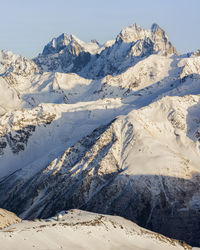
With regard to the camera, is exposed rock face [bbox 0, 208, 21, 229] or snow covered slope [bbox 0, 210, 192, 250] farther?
exposed rock face [bbox 0, 208, 21, 229]

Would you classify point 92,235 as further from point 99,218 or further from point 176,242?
point 176,242

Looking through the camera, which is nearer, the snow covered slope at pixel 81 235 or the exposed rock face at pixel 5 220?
the snow covered slope at pixel 81 235

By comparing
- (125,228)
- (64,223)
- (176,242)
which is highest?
(64,223)

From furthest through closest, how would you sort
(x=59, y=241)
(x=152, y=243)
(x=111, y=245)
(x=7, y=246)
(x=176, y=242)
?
(x=176, y=242) < (x=152, y=243) < (x=111, y=245) < (x=59, y=241) < (x=7, y=246)

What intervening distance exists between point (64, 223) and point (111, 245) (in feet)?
37.8

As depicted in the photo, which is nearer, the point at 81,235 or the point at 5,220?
the point at 81,235

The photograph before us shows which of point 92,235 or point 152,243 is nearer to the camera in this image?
point 92,235

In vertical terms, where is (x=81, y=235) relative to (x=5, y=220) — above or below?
below

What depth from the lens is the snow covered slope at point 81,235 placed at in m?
95.8

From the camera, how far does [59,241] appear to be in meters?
99.9

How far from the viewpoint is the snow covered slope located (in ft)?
314

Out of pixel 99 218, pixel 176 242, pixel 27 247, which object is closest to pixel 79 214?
pixel 99 218

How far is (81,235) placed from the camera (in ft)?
348

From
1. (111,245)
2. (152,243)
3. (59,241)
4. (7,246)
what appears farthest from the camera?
(152,243)
